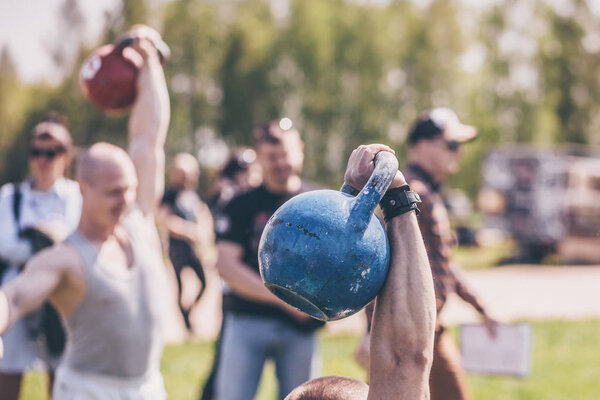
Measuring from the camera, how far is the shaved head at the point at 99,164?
3.09 meters

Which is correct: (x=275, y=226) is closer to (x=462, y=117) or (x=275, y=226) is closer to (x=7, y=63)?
(x=462, y=117)

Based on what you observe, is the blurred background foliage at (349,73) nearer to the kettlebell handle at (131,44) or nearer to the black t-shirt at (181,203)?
the black t-shirt at (181,203)

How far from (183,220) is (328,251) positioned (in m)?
7.68

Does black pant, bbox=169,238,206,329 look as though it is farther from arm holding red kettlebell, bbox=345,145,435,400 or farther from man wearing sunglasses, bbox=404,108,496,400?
arm holding red kettlebell, bbox=345,145,435,400

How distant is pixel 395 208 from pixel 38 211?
386 cm

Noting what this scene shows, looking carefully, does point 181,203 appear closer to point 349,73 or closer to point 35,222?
point 35,222

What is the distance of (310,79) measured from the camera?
34.2 m

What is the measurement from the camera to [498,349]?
4.23 meters

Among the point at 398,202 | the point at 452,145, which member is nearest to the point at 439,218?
the point at 452,145

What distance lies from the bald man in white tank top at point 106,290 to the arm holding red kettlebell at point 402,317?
1638 millimetres

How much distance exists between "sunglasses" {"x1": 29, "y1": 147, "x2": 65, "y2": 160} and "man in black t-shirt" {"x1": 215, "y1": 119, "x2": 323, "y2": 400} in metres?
1.44

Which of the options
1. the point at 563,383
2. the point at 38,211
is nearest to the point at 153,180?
the point at 38,211

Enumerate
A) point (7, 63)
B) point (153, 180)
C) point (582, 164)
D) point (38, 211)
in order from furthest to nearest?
point (7, 63)
point (582, 164)
point (38, 211)
point (153, 180)

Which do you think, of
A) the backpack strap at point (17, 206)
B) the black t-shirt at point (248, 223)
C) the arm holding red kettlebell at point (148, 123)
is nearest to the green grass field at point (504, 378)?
the backpack strap at point (17, 206)
